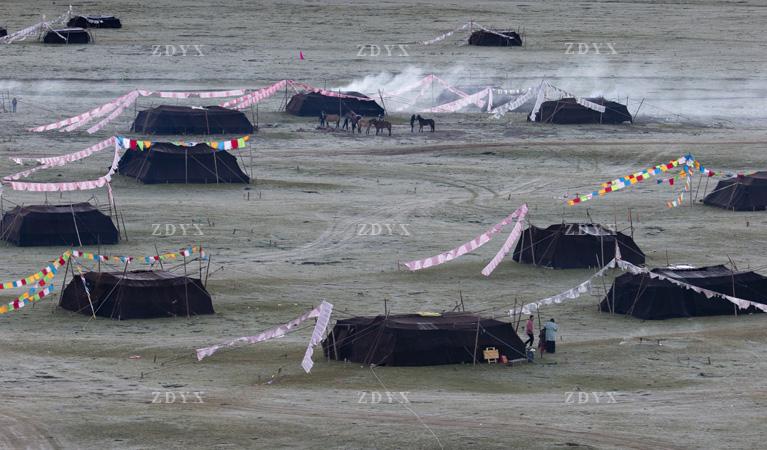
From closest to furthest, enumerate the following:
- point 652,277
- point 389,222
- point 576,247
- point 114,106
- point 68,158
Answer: point 652,277 → point 576,247 → point 389,222 → point 68,158 → point 114,106

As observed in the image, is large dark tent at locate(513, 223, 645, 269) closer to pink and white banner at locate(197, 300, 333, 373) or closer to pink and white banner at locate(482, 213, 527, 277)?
pink and white banner at locate(482, 213, 527, 277)

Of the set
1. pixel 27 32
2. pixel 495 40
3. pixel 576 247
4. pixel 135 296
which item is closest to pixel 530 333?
pixel 135 296

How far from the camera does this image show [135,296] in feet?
130

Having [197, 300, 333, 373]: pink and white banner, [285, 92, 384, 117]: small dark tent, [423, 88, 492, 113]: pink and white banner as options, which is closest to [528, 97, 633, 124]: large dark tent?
[423, 88, 492, 113]: pink and white banner

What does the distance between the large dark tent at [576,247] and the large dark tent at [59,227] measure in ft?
39.3

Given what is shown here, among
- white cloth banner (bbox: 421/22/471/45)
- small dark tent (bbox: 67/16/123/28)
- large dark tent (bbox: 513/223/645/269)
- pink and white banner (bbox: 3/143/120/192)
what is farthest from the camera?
white cloth banner (bbox: 421/22/471/45)

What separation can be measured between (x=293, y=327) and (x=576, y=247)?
1154 centimetres

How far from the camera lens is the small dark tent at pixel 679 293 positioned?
4050 centimetres

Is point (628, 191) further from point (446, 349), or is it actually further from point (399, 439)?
point (399, 439)

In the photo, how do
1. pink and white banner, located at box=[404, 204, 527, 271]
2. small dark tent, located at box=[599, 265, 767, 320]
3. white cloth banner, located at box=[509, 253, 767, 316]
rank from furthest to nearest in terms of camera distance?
pink and white banner, located at box=[404, 204, 527, 271] < small dark tent, located at box=[599, 265, 767, 320] < white cloth banner, located at box=[509, 253, 767, 316]

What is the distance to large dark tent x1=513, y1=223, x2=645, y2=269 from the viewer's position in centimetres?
4669

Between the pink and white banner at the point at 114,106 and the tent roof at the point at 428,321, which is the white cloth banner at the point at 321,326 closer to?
the tent roof at the point at 428,321

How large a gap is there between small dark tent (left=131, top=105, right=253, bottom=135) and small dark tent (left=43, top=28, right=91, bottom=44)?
2109 cm

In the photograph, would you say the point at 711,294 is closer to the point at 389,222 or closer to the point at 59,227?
the point at 389,222
